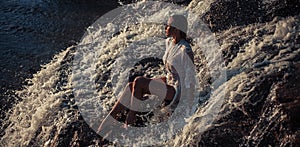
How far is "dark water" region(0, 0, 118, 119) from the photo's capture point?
314 inches

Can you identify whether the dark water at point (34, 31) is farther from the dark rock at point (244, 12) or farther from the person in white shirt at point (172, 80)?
the dark rock at point (244, 12)

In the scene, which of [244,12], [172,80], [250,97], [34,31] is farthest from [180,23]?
[34,31]

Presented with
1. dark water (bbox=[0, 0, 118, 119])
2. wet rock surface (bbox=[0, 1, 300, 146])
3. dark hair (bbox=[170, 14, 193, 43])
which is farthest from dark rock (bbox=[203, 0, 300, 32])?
dark water (bbox=[0, 0, 118, 119])

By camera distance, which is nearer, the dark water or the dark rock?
the dark rock

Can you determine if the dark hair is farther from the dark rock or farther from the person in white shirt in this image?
the dark rock

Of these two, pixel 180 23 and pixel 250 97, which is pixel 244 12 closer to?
pixel 180 23

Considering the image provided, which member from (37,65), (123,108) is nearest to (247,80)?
(123,108)

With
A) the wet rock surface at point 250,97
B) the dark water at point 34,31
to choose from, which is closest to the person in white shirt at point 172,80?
the wet rock surface at point 250,97

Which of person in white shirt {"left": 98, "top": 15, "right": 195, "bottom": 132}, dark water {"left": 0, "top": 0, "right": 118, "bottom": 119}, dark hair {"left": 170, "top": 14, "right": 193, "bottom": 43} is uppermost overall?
dark hair {"left": 170, "top": 14, "right": 193, "bottom": 43}

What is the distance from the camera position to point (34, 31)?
31.1 feet

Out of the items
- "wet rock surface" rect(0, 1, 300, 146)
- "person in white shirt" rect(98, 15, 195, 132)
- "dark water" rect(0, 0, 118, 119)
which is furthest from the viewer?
"dark water" rect(0, 0, 118, 119)

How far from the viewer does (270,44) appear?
5.70 metres

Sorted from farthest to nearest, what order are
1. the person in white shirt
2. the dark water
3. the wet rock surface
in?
the dark water → the person in white shirt → the wet rock surface

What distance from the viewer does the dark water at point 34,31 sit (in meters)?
7.98
